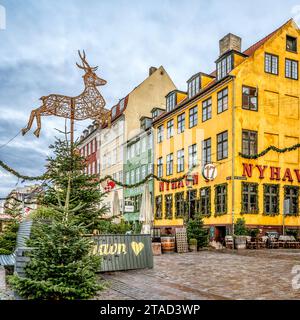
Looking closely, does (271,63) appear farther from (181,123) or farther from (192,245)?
(192,245)

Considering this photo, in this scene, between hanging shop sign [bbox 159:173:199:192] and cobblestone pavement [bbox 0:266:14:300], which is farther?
hanging shop sign [bbox 159:173:199:192]

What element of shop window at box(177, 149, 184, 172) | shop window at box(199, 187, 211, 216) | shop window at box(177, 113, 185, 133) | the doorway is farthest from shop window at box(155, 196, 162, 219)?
the doorway

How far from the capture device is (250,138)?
28.7 meters

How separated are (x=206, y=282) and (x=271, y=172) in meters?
19.5

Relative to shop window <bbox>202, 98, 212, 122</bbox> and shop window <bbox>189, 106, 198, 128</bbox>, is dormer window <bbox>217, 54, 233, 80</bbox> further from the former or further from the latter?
shop window <bbox>189, 106, 198, 128</bbox>

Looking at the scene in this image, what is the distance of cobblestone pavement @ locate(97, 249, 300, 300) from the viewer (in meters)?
8.87

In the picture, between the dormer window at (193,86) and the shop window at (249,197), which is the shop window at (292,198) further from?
the dormer window at (193,86)

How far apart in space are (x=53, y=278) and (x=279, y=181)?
81.0ft

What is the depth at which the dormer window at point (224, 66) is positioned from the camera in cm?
2942

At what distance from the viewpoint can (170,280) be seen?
Answer: 36.8ft

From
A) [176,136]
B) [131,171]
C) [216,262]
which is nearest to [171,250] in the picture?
[216,262]

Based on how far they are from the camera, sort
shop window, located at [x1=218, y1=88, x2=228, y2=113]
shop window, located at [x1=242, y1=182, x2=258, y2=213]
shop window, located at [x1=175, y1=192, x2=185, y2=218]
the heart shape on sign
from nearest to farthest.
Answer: the heart shape on sign, shop window, located at [x1=242, y1=182, x2=258, y2=213], shop window, located at [x1=218, y1=88, x2=228, y2=113], shop window, located at [x1=175, y1=192, x2=185, y2=218]

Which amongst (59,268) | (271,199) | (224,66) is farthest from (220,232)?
(59,268)

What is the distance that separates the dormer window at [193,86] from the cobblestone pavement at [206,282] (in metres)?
20.9
